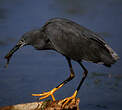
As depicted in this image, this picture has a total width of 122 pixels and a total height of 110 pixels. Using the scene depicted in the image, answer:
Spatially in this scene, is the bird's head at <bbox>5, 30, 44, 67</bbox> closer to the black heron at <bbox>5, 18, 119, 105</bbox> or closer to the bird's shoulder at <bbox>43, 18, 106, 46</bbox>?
the black heron at <bbox>5, 18, 119, 105</bbox>

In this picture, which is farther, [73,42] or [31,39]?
[31,39]

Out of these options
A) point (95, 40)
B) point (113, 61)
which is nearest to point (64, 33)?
point (95, 40)

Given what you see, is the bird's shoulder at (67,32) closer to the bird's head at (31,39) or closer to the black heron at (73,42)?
the black heron at (73,42)

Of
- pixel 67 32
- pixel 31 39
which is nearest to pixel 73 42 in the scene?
pixel 67 32

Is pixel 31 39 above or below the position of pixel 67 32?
below

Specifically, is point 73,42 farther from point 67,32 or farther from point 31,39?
point 31,39

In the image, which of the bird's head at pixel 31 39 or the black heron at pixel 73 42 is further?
the bird's head at pixel 31 39

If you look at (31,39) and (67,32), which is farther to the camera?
(31,39)

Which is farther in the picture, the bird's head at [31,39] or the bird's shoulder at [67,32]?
the bird's head at [31,39]

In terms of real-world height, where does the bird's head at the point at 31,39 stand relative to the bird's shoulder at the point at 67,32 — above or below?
below

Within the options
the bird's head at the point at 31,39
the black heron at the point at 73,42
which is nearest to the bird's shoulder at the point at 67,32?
the black heron at the point at 73,42

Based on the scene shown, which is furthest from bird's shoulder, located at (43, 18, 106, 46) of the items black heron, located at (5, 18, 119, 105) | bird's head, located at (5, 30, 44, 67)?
bird's head, located at (5, 30, 44, 67)

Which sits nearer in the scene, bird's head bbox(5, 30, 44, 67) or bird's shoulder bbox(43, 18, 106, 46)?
bird's shoulder bbox(43, 18, 106, 46)

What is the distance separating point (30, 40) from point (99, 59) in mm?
788
